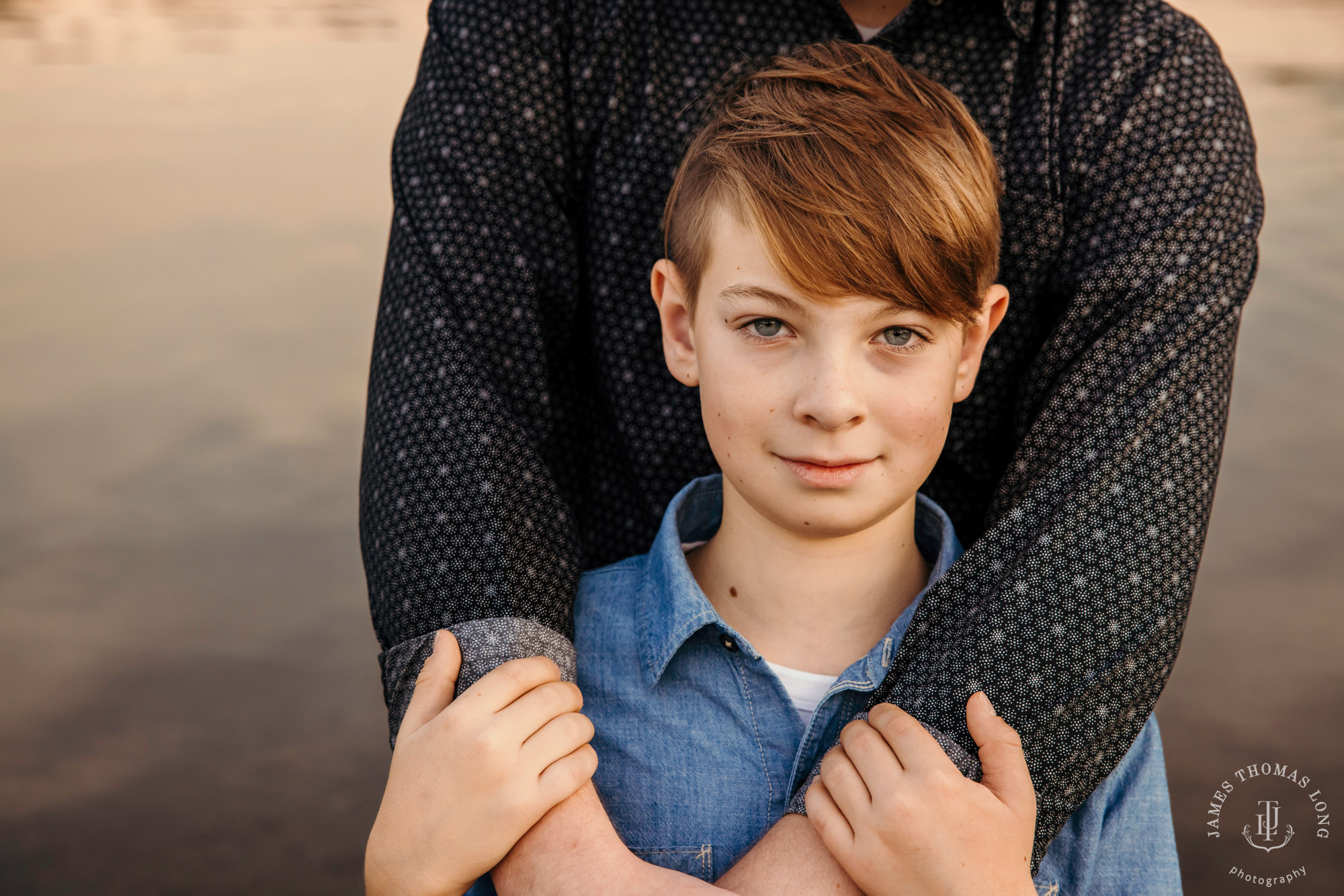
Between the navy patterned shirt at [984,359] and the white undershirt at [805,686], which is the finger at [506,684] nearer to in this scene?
the navy patterned shirt at [984,359]

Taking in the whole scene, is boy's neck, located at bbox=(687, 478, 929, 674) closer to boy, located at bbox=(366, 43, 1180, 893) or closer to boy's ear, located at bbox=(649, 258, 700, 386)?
boy, located at bbox=(366, 43, 1180, 893)

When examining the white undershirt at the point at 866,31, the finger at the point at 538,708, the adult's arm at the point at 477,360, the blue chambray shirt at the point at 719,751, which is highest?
the white undershirt at the point at 866,31

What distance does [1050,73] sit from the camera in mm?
1207

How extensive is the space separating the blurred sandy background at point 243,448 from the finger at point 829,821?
127 cm

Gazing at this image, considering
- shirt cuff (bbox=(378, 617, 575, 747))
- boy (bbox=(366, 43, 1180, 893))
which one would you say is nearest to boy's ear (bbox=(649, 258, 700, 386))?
boy (bbox=(366, 43, 1180, 893))

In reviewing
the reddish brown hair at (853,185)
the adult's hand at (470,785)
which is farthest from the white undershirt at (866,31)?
the adult's hand at (470,785)

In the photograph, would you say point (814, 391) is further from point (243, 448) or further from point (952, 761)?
point (243, 448)

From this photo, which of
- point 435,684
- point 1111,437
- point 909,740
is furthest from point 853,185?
point 435,684

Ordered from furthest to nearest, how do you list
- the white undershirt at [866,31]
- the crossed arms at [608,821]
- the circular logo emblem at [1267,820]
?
1. the circular logo emblem at [1267,820]
2. the white undershirt at [866,31]
3. the crossed arms at [608,821]

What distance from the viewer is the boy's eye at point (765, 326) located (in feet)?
3.33

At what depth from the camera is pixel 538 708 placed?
958 millimetres

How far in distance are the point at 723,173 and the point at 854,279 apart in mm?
189

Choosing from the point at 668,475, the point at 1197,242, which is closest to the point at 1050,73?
the point at 1197,242

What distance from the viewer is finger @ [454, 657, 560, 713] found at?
3.08ft
